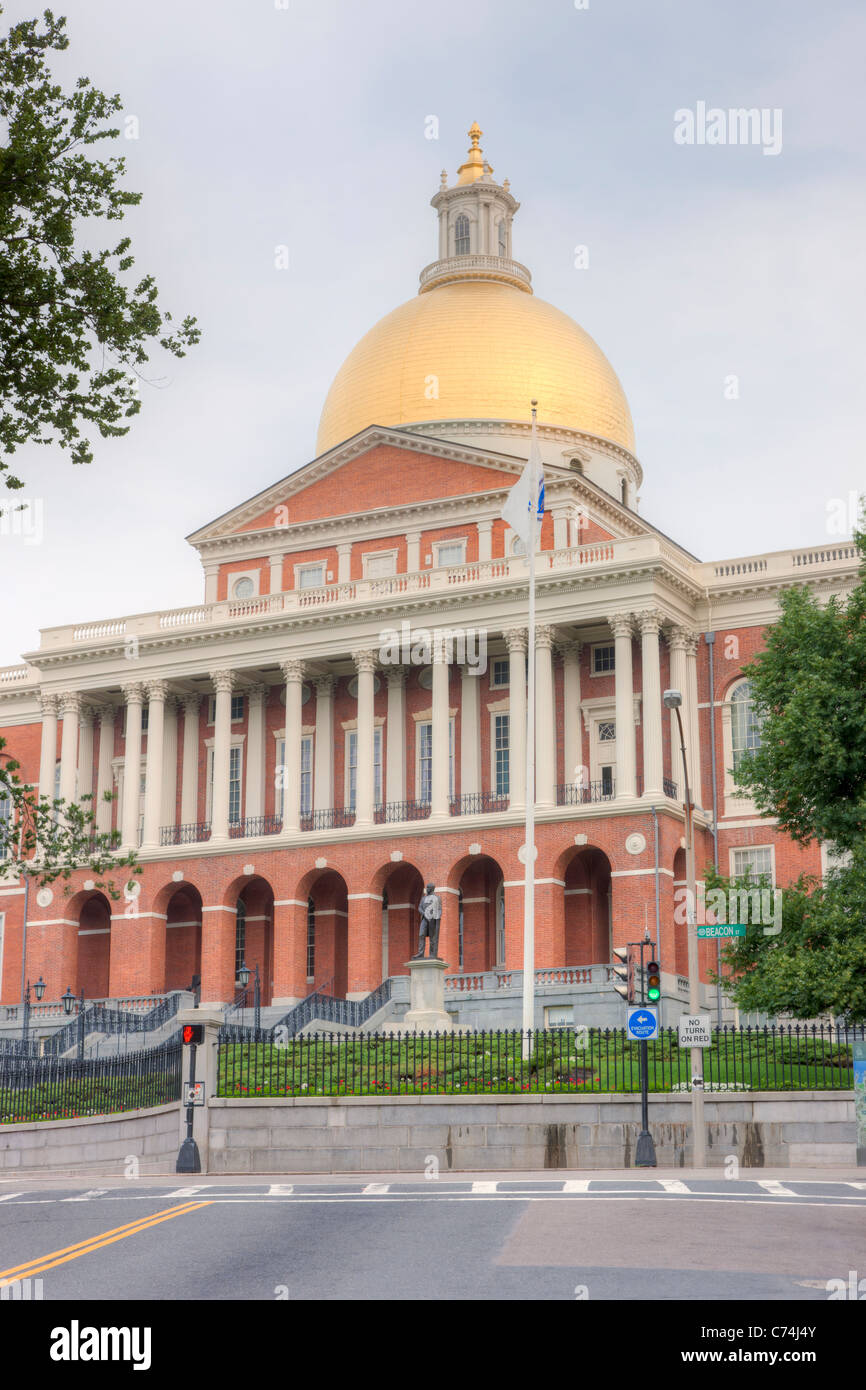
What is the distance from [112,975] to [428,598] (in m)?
17.3

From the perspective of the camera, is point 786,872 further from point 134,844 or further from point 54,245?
point 54,245

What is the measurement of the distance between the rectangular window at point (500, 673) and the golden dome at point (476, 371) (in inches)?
478

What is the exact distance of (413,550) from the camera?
210 feet

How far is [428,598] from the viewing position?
195 feet

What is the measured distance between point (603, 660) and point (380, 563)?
967 cm

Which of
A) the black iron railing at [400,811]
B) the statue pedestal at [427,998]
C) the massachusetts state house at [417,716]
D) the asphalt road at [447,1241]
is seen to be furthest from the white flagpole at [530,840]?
the asphalt road at [447,1241]

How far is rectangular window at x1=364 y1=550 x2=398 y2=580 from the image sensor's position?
64188 millimetres

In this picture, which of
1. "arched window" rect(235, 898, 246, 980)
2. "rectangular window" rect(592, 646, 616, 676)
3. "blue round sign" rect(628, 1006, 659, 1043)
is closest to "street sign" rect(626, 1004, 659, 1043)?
"blue round sign" rect(628, 1006, 659, 1043)

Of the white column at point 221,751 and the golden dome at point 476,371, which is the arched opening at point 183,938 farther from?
the golden dome at point 476,371

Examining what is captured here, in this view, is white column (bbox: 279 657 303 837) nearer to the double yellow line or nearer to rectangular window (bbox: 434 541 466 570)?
rectangular window (bbox: 434 541 466 570)

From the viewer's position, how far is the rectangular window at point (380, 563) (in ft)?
211

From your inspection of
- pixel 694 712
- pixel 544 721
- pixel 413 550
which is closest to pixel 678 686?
pixel 694 712

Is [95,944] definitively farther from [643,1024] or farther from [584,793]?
[643,1024]
